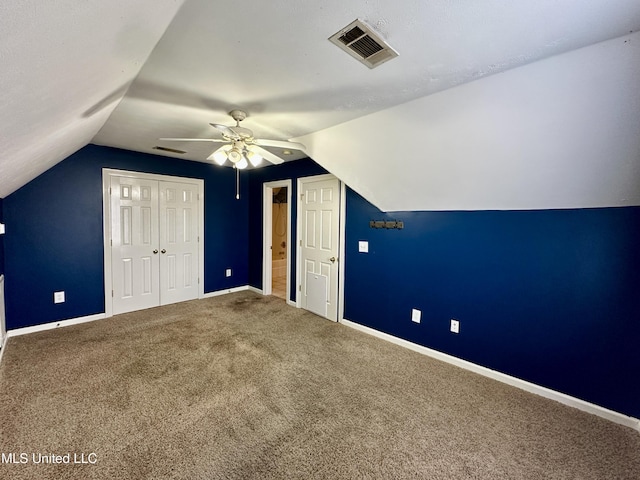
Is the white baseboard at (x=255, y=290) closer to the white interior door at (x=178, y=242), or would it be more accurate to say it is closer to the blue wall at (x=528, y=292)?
the white interior door at (x=178, y=242)

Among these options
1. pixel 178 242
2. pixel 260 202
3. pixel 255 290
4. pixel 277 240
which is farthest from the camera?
pixel 277 240

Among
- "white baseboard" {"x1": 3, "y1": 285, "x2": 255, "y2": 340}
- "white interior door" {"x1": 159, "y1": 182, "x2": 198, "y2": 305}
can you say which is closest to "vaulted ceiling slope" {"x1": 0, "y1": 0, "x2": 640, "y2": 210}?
"white interior door" {"x1": 159, "y1": 182, "x2": 198, "y2": 305}

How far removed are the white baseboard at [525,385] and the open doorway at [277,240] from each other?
2.20 meters

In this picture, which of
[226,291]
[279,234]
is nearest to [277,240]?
[279,234]

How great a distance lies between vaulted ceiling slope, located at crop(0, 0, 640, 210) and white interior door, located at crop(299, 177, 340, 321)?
1196mm

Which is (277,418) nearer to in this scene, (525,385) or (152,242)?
(525,385)

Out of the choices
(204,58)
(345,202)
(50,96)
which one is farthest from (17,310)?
(345,202)

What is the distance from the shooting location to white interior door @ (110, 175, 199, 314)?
393cm

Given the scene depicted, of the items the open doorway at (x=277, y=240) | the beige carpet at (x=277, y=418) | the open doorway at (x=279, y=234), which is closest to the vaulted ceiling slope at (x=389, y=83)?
the beige carpet at (x=277, y=418)

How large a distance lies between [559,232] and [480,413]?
156 centimetres

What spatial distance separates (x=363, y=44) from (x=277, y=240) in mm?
6226

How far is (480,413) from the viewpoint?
6.77 ft

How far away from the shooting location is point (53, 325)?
3471 mm

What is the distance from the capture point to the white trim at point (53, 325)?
10.6ft
